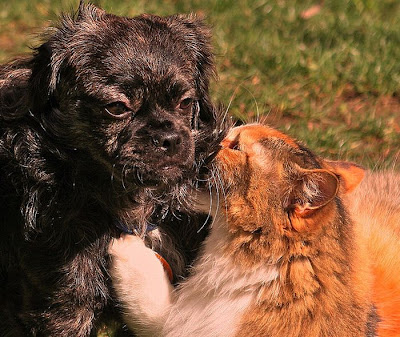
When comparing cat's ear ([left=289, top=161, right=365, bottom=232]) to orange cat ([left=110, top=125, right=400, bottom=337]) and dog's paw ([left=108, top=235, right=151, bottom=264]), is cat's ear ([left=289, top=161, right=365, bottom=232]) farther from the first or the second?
dog's paw ([left=108, top=235, right=151, bottom=264])

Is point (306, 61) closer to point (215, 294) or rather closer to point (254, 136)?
point (254, 136)

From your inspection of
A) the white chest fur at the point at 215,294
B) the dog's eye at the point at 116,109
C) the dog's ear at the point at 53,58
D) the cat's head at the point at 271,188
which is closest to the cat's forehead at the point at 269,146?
the cat's head at the point at 271,188

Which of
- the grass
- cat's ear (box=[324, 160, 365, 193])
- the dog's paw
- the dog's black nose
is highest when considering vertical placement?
the dog's black nose

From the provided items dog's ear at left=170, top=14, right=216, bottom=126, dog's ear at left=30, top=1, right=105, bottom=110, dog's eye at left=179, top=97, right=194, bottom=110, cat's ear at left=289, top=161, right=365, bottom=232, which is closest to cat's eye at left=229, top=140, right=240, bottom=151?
dog's ear at left=170, top=14, right=216, bottom=126

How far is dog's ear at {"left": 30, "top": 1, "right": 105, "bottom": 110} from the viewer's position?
157 inches

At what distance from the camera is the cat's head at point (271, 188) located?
3820 mm

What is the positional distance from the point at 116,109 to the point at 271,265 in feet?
3.80

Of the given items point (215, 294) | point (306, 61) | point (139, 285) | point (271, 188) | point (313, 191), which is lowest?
point (306, 61)

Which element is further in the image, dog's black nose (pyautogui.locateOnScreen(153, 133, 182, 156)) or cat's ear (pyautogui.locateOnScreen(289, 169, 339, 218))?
dog's black nose (pyautogui.locateOnScreen(153, 133, 182, 156))

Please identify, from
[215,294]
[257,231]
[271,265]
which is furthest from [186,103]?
[215,294]

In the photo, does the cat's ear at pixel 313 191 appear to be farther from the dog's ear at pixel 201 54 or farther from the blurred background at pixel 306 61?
the blurred background at pixel 306 61

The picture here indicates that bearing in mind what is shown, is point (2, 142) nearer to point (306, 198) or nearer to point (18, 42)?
Answer: point (306, 198)

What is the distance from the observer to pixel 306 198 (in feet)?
12.6

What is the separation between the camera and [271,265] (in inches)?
157
